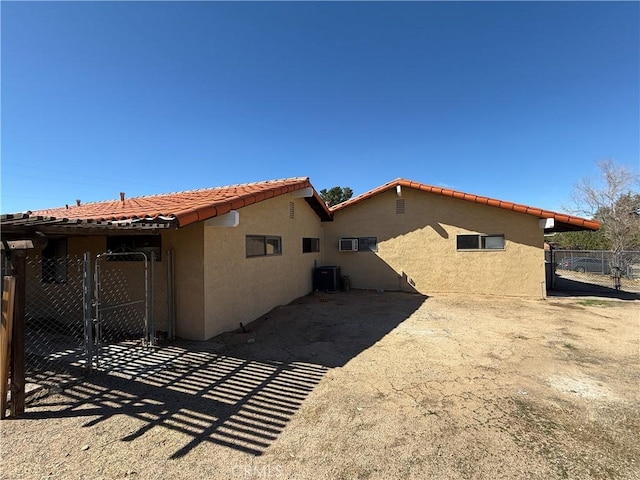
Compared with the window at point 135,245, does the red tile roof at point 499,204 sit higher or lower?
higher

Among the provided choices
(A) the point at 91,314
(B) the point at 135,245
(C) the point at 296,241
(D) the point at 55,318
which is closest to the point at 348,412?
(A) the point at 91,314

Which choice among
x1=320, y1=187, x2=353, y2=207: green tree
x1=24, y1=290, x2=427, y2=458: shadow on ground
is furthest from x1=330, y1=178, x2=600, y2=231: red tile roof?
x1=320, y1=187, x2=353, y2=207: green tree

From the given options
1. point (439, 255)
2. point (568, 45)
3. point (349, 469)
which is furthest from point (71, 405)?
point (568, 45)

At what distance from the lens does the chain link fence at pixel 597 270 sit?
14.0 metres

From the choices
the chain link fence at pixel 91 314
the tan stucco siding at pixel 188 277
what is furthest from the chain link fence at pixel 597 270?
the chain link fence at pixel 91 314

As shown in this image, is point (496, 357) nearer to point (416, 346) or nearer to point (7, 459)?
point (416, 346)

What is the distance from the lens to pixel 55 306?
296 inches

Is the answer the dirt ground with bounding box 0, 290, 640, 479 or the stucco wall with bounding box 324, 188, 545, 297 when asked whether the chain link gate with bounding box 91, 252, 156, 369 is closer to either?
the dirt ground with bounding box 0, 290, 640, 479

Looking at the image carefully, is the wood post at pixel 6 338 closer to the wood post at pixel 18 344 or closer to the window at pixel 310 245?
the wood post at pixel 18 344

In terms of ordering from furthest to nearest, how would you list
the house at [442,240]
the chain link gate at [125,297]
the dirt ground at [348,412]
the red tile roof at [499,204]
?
the house at [442,240] → the red tile roof at [499,204] → the chain link gate at [125,297] → the dirt ground at [348,412]

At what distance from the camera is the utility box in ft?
40.1

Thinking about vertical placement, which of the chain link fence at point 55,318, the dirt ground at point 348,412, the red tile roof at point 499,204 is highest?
the red tile roof at point 499,204

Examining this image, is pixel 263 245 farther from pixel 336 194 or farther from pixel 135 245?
pixel 336 194

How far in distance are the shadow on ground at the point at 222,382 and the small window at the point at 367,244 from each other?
563 cm
